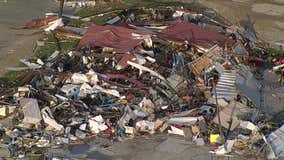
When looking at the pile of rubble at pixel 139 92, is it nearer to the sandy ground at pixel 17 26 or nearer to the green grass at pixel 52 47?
the green grass at pixel 52 47

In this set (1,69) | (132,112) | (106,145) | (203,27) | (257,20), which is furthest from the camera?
(257,20)

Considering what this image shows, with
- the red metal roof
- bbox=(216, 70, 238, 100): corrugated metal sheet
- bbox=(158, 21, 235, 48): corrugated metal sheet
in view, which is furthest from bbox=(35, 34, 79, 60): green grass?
bbox=(216, 70, 238, 100): corrugated metal sheet

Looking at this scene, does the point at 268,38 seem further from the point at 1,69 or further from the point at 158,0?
the point at 1,69

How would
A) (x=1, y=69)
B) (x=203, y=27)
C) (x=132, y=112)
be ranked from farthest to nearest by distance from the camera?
(x=203, y=27) → (x=1, y=69) → (x=132, y=112)

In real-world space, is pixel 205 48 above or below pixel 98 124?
above

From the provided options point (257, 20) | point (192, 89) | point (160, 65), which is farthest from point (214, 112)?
point (257, 20)

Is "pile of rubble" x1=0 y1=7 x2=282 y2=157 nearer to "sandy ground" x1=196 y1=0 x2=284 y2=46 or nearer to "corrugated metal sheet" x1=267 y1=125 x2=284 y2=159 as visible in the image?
"corrugated metal sheet" x1=267 y1=125 x2=284 y2=159

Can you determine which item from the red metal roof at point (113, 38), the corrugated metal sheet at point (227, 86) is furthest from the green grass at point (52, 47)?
the corrugated metal sheet at point (227, 86)
